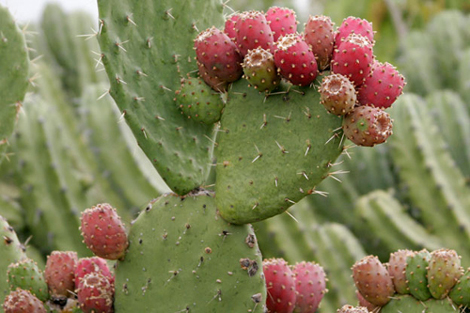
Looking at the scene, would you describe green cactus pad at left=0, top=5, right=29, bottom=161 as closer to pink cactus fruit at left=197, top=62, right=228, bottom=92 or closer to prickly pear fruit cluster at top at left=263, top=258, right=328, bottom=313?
pink cactus fruit at left=197, top=62, right=228, bottom=92

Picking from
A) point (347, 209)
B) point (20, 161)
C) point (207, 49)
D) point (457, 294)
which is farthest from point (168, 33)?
point (347, 209)

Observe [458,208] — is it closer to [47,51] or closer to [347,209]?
[347,209]

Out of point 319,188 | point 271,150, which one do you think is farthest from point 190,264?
point 319,188

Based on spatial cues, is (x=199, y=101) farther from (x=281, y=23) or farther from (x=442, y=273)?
(x=442, y=273)

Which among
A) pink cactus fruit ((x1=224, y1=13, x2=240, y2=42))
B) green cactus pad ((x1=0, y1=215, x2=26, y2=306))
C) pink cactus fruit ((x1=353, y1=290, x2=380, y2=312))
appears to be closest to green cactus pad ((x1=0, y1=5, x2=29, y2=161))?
green cactus pad ((x1=0, y1=215, x2=26, y2=306))

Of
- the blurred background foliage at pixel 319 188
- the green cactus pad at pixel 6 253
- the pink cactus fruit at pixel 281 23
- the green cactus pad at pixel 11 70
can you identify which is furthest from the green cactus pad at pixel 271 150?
the blurred background foliage at pixel 319 188
